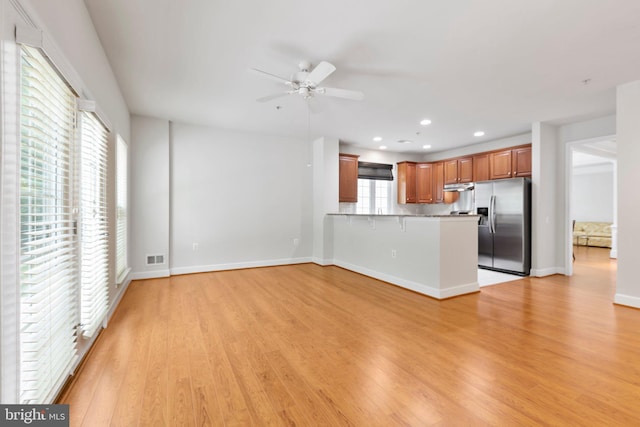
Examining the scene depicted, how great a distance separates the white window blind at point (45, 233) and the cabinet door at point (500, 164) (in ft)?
21.3

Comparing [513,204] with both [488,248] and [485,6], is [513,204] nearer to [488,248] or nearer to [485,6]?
[488,248]

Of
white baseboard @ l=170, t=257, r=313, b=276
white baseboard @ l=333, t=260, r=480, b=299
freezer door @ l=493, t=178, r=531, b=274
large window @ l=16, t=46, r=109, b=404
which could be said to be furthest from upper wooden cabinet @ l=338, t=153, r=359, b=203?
large window @ l=16, t=46, r=109, b=404

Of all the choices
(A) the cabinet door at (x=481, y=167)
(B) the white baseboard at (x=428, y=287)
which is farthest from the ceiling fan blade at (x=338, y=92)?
(A) the cabinet door at (x=481, y=167)

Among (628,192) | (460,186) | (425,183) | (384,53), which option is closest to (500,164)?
(460,186)

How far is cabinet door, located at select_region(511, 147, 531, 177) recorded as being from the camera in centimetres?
522

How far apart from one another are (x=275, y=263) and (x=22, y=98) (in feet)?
15.6

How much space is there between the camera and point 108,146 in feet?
9.66

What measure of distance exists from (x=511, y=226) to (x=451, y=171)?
205cm

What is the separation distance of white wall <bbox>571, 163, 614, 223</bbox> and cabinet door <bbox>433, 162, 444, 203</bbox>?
6509 millimetres

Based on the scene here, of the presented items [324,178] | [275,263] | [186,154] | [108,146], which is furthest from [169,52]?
[275,263]

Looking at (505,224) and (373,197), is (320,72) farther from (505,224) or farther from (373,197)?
(373,197)

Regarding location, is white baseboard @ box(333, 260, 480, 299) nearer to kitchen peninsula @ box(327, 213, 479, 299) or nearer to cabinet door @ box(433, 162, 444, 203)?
kitchen peninsula @ box(327, 213, 479, 299)

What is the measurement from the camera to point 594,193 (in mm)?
9492

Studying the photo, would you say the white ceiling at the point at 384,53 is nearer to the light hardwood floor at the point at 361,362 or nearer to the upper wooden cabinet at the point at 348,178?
the upper wooden cabinet at the point at 348,178
